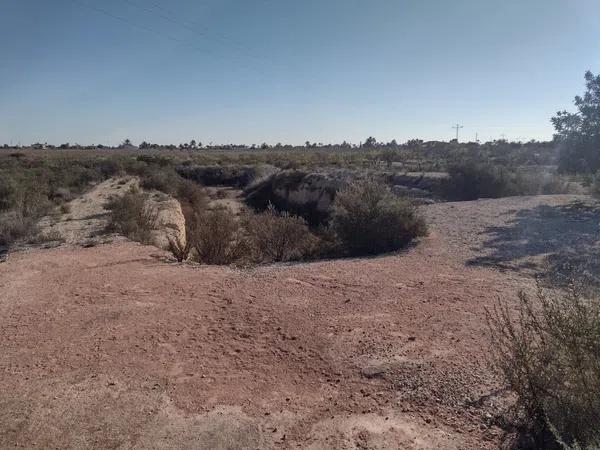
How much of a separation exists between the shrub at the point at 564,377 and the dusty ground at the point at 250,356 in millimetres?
545

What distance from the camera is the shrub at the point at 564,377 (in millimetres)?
3473

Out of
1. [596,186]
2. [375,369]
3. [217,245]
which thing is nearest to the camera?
[375,369]

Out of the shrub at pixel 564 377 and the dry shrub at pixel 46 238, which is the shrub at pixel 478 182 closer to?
the dry shrub at pixel 46 238

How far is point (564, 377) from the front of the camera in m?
3.77

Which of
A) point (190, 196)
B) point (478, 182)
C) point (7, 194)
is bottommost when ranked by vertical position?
point (190, 196)

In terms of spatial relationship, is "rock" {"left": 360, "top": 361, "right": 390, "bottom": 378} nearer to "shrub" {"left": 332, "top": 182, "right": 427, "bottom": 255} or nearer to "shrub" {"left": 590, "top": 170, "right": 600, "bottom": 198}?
"shrub" {"left": 332, "top": 182, "right": 427, "bottom": 255}

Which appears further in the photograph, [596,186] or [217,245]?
[596,186]

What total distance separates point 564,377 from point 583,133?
17.9 metres

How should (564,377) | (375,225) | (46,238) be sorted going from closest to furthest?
(564,377) < (375,225) < (46,238)

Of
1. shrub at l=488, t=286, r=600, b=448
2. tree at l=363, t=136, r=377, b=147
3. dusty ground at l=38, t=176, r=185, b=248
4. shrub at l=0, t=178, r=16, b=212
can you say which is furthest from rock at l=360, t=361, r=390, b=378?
tree at l=363, t=136, r=377, b=147

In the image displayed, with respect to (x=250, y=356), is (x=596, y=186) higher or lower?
higher

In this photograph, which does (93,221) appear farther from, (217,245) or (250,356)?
(250,356)

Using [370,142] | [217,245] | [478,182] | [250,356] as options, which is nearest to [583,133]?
[478,182]

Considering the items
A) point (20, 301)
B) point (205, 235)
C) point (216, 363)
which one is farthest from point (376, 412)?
point (205, 235)
